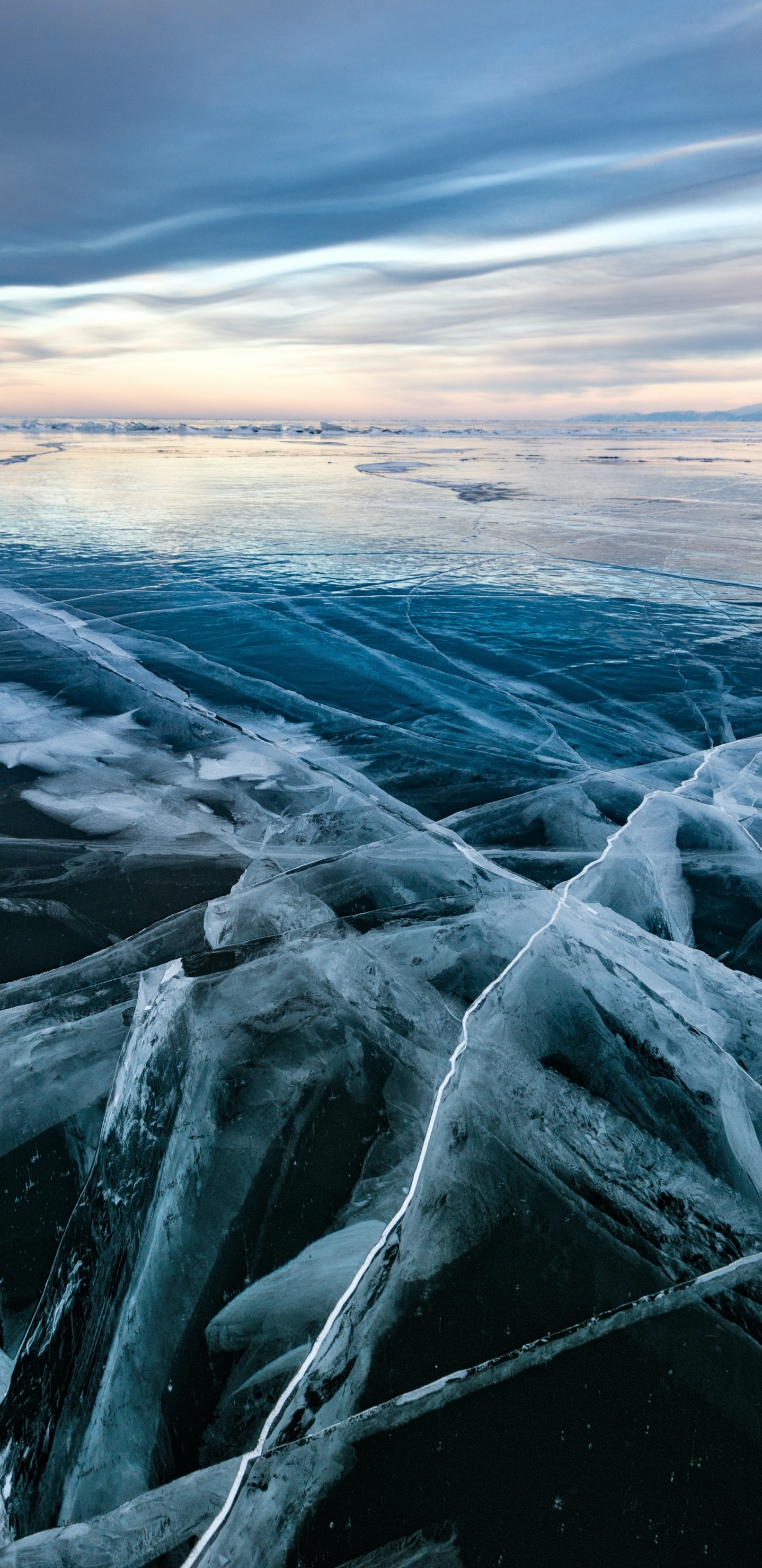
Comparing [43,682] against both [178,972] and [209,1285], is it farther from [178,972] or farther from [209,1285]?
[209,1285]

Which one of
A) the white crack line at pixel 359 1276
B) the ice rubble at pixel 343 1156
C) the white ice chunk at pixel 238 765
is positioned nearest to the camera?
the white crack line at pixel 359 1276

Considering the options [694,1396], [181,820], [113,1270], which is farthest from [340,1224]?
[181,820]

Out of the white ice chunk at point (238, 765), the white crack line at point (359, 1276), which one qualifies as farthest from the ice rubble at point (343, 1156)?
the white ice chunk at point (238, 765)

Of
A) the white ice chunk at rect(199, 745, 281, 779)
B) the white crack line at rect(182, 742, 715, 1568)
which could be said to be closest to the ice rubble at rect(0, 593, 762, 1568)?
the white crack line at rect(182, 742, 715, 1568)

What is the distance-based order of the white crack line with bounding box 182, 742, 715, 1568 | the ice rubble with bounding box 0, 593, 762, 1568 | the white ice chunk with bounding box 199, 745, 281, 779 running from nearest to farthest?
the white crack line with bounding box 182, 742, 715, 1568, the ice rubble with bounding box 0, 593, 762, 1568, the white ice chunk with bounding box 199, 745, 281, 779

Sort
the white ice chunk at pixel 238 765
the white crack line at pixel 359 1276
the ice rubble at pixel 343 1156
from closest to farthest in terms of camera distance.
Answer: the white crack line at pixel 359 1276
the ice rubble at pixel 343 1156
the white ice chunk at pixel 238 765

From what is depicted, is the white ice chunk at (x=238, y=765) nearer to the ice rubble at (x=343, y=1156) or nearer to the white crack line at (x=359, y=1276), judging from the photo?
the ice rubble at (x=343, y=1156)

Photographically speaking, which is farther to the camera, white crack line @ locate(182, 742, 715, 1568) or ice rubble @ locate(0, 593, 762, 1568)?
ice rubble @ locate(0, 593, 762, 1568)

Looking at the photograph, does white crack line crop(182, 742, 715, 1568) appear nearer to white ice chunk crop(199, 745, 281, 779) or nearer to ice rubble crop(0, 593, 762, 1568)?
ice rubble crop(0, 593, 762, 1568)
